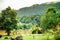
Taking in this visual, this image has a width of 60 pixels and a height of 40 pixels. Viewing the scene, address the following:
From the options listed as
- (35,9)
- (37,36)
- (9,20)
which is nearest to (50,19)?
(35,9)

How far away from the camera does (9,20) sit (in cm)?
789

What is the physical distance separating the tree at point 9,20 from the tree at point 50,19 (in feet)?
2.74

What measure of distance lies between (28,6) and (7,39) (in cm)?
118

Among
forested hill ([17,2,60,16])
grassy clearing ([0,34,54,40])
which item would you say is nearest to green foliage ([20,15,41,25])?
forested hill ([17,2,60,16])

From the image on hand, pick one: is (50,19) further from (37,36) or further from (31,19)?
(37,36)

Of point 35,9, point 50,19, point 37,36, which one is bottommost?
point 37,36

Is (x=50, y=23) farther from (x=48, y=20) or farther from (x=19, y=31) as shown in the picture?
(x=19, y=31)

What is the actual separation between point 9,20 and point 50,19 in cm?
123

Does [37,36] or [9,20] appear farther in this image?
[9,20]

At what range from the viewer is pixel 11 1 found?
26.0ft

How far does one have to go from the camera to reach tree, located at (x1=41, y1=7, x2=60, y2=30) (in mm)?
7742

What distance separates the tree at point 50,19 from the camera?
7.74 metres

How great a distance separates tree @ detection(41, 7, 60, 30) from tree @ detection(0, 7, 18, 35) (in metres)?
0.84

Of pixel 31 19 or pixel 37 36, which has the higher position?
pixel 31 19
